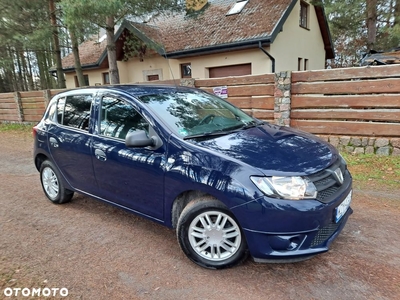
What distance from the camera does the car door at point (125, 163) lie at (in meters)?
2.84

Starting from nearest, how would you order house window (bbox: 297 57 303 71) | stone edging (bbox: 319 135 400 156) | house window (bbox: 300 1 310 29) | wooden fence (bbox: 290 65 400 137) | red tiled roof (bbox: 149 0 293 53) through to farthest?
wooden fence (bbox: 290 65 400 137) → stone edging (bbox: 319 135 400 156) → red tiled roof (bbox: 149 0 293 53) → house window (bbox: 300 1 310 29) → house window (bbox: 297 57 303 71)

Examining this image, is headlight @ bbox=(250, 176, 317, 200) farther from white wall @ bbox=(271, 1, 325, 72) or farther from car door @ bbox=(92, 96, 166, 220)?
white wall @ bbox=(271, 1, 325, 72)

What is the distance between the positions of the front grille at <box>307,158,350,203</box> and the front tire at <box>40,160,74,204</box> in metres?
3.38

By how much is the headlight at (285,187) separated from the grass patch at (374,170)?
301 centimetres

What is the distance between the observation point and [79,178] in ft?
12.1

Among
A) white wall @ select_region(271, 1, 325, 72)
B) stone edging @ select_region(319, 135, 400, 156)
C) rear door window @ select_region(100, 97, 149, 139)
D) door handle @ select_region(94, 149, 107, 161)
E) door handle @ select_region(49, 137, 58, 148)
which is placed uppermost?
white wall @ select_region(271, 1, 325, 72)

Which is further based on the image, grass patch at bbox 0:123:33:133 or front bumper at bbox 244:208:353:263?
grass patch at bbox 0:123:33:133

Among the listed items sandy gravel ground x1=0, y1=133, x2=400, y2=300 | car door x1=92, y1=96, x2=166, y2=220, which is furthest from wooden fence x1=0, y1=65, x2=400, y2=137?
car door x1=92, y1=96, x2=166, y2=220

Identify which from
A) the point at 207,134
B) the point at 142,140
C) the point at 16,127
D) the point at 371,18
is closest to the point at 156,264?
the point at 142,140

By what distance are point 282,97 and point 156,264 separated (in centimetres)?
528

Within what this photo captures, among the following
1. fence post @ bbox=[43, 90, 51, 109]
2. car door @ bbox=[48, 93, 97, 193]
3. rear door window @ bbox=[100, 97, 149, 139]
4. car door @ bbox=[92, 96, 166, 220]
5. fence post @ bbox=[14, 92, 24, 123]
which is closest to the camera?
car door @ bbox=[92, 96, 166, 220]

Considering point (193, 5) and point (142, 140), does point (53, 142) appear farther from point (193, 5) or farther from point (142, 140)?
point (193, 5)

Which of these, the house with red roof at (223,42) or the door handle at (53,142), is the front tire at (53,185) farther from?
the house with red roof at (223,42)

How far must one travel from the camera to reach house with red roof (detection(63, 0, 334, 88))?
11375 mm
